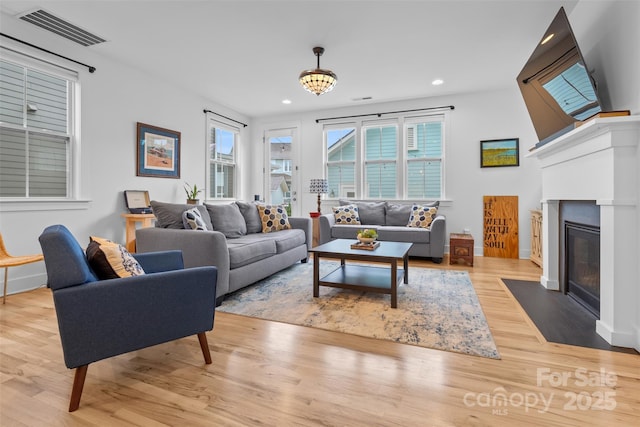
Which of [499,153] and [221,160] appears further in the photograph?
[221,160]

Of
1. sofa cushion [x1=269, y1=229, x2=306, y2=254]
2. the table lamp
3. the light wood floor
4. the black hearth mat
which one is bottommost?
the light wood floor

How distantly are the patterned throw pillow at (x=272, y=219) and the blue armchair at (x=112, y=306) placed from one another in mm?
2459

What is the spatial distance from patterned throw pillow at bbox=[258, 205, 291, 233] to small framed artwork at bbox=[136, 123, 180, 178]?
1.60m

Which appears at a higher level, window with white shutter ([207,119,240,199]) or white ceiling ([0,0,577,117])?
white ceiling ([0,0,577,117])

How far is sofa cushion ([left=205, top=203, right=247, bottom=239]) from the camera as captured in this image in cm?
355

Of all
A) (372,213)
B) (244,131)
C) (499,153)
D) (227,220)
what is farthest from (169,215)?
(499,153)

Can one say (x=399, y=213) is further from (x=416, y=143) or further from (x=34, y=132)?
(x=34, y=132)

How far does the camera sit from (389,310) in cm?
257

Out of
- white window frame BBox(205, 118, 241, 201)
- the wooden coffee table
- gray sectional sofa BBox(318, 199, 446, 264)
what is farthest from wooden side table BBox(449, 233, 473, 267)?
white window frame BBox(205, 118, 241, 201)

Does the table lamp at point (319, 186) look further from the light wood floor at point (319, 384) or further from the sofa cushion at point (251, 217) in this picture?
the light wood floor at point (319, 384)

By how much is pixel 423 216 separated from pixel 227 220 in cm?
296

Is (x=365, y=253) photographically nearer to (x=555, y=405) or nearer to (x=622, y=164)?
(x=555, y=405)

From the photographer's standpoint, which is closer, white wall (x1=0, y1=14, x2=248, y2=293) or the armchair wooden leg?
the armchair wooden leg

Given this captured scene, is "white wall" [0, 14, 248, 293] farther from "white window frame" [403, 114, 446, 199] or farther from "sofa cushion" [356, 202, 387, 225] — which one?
"white window frame" [403, 114, 446, 199]
